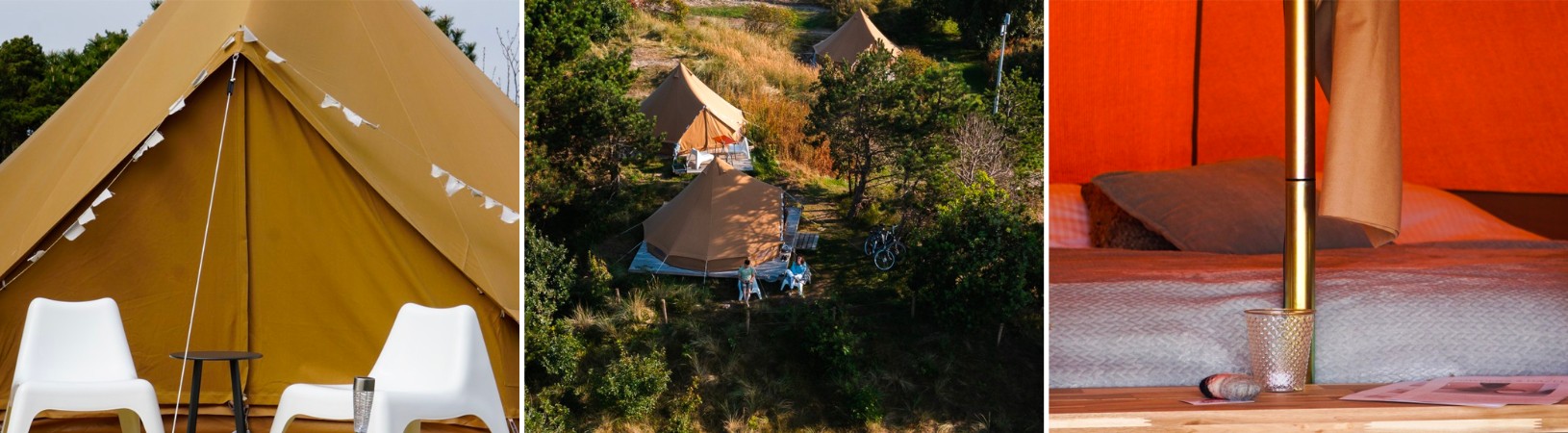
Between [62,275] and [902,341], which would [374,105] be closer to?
[62,275]

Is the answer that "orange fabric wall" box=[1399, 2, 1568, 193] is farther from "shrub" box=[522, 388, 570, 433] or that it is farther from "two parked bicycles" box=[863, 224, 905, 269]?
"shrub" box=[522, 388, 570, 433]

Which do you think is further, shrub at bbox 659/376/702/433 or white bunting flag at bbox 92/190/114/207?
white bunting flag at bbox 92/190/114/207

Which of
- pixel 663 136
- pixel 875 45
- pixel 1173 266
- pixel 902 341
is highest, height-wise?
pixel 875 45

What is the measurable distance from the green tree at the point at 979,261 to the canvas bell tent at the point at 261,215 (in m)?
1.38

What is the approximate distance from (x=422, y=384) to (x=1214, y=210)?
2.13 meters

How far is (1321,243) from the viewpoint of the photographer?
315 cm

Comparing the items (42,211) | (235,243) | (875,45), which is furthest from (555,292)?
(42,211)

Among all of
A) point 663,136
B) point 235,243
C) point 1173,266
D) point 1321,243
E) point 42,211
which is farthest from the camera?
point 235,243

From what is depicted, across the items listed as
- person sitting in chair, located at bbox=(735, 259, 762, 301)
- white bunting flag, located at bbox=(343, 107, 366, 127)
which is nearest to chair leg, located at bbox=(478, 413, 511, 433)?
person sitting in chair, located at bbox=(735, 259, 762, 301)

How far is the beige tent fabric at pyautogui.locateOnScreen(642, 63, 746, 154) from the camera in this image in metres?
2.72

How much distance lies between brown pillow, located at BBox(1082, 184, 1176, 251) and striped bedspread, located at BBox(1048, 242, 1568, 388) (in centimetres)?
87

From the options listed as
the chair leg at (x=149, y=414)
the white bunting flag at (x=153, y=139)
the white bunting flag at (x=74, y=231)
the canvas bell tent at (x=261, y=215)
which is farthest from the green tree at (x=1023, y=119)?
the white bunting flag at (x=74, y=231)

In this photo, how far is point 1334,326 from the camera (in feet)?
7.54

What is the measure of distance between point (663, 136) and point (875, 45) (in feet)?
1.74
